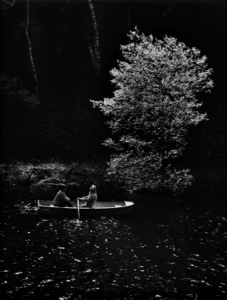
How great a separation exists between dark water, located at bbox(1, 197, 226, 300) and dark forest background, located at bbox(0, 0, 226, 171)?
14329 mm

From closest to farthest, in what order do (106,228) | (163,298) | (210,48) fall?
(163,298) → (106,228) → (210,48)

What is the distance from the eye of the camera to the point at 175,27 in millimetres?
43281

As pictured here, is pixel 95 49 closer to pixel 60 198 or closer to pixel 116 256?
pixel 60 198

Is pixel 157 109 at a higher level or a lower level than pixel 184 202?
higher

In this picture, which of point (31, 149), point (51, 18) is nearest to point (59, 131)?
point (31, 149)

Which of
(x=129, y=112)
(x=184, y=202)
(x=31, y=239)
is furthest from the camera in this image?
(x=129, y=112)

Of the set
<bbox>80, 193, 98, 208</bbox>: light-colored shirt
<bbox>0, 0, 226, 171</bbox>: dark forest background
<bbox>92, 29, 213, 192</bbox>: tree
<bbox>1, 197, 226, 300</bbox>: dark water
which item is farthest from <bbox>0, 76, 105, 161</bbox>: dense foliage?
<bbox>1, 197, 226, 300</bbox>: dark water

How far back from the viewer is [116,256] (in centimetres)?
1759

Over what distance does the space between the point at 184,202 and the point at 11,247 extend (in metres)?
13.8

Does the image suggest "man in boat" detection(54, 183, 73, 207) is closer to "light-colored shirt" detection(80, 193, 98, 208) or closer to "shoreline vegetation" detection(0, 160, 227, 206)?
"light-colored shirt" detection(80, 193, 98, 208)

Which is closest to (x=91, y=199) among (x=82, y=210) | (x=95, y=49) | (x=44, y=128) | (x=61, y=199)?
(x=82, y=210)

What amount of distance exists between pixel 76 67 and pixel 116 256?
31.0 meters

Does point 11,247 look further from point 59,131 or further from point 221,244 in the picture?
point 59,131

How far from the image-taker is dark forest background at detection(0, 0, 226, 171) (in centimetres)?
3825
